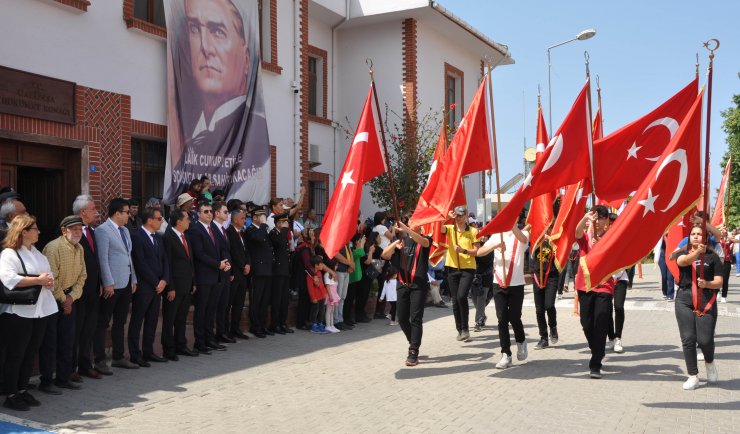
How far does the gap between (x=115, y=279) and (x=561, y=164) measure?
17.7 feet

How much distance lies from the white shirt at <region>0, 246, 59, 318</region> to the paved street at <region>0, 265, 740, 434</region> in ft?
3.03

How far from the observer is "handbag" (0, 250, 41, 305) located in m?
6.62

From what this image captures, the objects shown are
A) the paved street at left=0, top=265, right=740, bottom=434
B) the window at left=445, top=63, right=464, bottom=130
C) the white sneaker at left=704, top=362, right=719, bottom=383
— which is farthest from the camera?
the window at left=445, top=63, right=464, bottom=130

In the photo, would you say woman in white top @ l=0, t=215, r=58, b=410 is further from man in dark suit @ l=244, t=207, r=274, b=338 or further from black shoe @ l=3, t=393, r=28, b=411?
man in dark suit @ l=244, t=207, r=274, b=338

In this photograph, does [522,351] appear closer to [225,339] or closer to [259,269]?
[259,269]

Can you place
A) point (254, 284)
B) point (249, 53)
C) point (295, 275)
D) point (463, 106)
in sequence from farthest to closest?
1. point (463, 106)
2. point (249, 53)
3. point (295, 275)
4. point (254, 284)

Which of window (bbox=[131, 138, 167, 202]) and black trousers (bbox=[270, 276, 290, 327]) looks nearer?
black trousers (bbox=[270, 276, 290, 327])

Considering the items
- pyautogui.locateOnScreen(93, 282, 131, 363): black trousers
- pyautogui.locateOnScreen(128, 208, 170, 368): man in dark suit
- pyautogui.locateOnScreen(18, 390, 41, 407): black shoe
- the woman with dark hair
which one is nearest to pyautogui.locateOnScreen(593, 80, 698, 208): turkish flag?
the woman with dark hair

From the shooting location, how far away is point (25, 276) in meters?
6.69

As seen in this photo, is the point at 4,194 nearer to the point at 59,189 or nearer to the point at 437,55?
the point at 59,189

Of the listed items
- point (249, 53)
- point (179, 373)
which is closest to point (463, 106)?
point (249, 53)

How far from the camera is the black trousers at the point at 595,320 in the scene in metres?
8.20

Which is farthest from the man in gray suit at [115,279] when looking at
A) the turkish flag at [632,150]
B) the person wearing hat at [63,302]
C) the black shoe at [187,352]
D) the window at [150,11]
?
the turkish flag at [632,150]

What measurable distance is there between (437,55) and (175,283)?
15735mm
